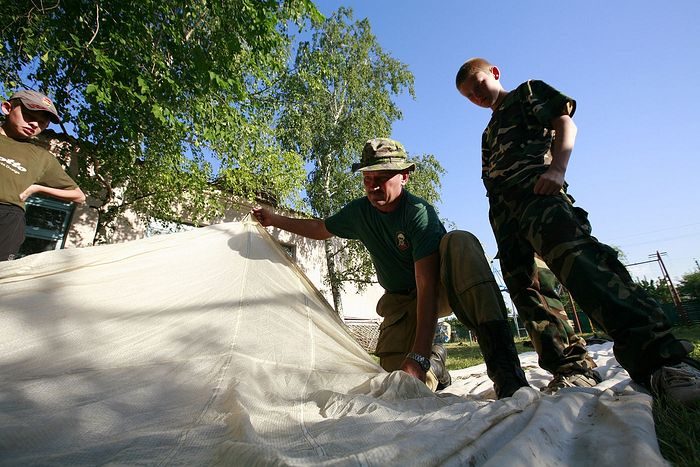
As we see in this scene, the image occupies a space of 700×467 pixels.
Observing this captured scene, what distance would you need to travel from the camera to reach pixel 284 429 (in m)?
0.92

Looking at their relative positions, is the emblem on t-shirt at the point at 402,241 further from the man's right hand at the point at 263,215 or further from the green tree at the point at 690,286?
the green tree at the point at 690,286

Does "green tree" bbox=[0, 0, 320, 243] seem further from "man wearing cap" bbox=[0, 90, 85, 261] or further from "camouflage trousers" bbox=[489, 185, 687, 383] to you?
"camouflage trousers" bbox=[489, 185, 687, 383]

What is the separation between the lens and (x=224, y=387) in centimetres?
121

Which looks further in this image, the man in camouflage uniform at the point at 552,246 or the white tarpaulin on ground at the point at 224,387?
the man in camouflage uniform at the point at 552,246

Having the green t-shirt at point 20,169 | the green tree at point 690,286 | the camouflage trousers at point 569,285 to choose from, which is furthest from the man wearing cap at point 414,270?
the green tree at point 690,286

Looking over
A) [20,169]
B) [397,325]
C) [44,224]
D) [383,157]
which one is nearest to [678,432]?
[397,325]

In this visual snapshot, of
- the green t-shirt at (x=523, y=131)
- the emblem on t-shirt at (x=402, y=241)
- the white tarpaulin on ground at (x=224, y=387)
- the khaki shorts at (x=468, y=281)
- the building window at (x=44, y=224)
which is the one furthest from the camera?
the building window at (x=44, y=224)

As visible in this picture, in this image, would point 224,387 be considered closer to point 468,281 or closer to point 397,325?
point 468,281

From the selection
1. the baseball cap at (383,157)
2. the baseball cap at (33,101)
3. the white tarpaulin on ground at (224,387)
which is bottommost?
the white tarpaulin on ground at (224,387)

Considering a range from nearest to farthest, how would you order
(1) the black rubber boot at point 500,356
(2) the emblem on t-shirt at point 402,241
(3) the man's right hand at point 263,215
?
(1) the black rubber boot at point 500,356 → (2) the emblem on t-shirt at point 402,241 → (3) the man's right hand at point 263,215

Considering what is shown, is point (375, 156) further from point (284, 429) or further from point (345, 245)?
point (345, 245)

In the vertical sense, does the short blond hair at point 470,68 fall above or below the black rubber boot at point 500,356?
above

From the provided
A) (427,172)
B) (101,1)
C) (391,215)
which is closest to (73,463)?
(391,215)

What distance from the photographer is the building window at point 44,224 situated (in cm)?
627
